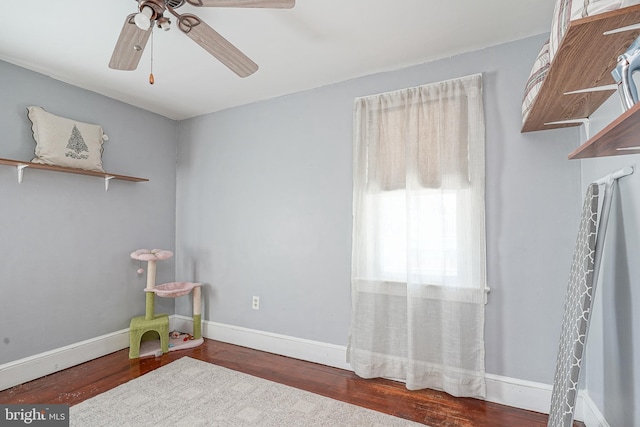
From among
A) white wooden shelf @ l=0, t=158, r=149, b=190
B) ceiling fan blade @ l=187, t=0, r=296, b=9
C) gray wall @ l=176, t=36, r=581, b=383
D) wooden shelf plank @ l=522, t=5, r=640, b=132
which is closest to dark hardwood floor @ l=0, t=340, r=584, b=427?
gray wall @ l=176, t=36, r=581, b=383

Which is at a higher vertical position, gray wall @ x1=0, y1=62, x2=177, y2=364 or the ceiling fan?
the ceiling fan

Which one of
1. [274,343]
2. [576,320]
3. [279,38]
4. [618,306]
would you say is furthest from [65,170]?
[618,306]

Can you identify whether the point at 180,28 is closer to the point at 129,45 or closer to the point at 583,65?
the point at 129,45

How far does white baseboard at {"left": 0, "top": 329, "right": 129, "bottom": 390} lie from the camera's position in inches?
90.1

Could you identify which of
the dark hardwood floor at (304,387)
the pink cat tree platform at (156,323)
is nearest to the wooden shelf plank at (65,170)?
the pink cat tree platform at (156,323)

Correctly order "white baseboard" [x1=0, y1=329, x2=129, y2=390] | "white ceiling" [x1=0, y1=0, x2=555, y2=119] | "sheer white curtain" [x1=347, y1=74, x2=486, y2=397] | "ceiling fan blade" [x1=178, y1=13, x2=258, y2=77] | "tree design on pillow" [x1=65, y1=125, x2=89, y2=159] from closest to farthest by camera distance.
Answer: "ceiling fan blade" [x1=178, y1=13, x2=258, y2=77]
"white ceiling" [x1=0, y1=0, x2=555, y2=119]
"sheer white curtain" [x1=347, y1=74, x2=486, y2=397]
"white baseboard" [x1=0, y1=329, x2=129, y2=390]
"tree design on pillow" [x1=65, y1=125, x2=89, y2=159]

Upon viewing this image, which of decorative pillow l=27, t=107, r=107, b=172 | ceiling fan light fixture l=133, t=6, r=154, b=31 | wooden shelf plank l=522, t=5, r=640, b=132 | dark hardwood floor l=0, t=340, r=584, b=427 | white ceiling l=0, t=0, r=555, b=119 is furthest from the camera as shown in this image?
decorative pillow l=27, t=107, r=107, b=172

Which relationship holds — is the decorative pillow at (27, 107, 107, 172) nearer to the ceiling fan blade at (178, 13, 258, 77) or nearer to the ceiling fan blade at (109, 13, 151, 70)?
the ceiling fan blade at (109, 13, 151, 70)

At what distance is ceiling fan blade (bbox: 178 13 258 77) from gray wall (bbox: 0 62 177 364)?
5.82ft

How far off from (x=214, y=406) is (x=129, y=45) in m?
2.19

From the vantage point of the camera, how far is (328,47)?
87.3 inches

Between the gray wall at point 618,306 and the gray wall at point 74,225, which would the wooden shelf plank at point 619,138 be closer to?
the gray wall at point 618,306

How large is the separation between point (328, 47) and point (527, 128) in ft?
4.63

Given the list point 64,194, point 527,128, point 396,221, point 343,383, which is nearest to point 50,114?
point 64,194
